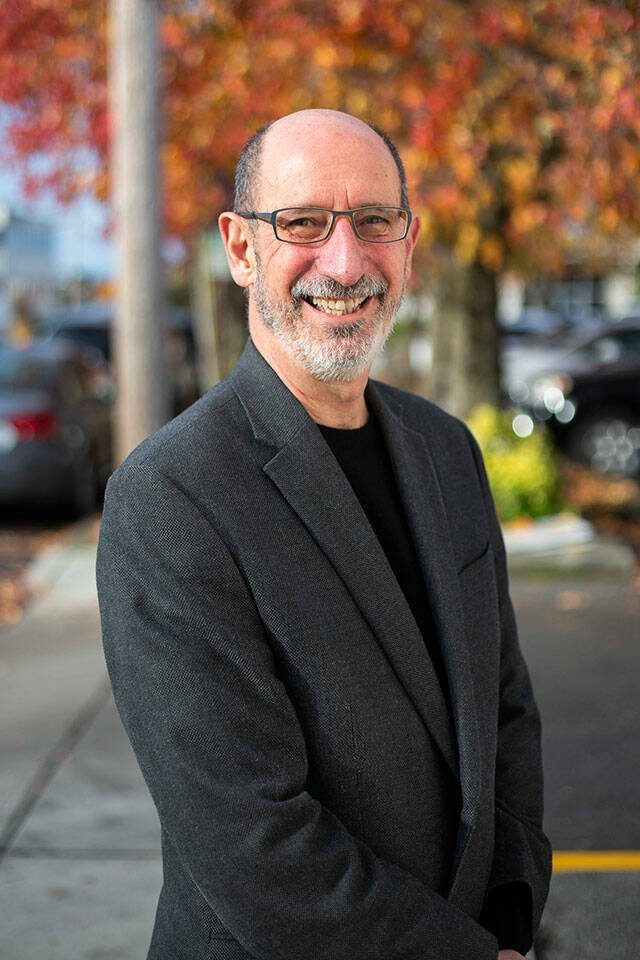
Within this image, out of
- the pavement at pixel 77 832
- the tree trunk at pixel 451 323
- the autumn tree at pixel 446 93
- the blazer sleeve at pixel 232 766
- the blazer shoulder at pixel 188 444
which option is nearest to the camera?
the blazer sleeve at pixel 232 766

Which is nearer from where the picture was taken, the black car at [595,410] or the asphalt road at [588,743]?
the asphalt road at [588,743]

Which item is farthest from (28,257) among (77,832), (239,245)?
(239,245)

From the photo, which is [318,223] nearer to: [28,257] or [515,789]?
[515,789]

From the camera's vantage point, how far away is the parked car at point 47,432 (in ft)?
34.3

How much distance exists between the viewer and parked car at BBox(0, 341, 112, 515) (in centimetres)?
1047

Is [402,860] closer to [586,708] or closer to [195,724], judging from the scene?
[195,724]

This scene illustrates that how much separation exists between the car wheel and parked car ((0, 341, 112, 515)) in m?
5.21

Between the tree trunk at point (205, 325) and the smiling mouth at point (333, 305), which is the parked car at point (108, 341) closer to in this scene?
the tree trunk at point (205, 325)

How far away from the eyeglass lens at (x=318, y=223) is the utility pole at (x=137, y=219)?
19.3ft

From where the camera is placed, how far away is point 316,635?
176 centimetres

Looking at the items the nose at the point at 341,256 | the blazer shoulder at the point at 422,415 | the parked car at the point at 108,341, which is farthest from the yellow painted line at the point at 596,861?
the parked car at the point at 108,341

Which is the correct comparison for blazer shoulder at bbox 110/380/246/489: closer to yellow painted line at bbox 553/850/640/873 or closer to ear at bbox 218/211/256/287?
ear at bbox 218/211/256/287

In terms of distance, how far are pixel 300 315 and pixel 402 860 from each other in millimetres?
878

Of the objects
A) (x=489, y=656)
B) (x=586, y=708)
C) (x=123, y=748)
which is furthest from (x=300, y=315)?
(x=586, y=708)
